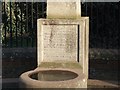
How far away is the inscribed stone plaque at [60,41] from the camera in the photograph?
5.43 metres

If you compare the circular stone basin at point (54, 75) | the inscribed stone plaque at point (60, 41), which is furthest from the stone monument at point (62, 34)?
the circular stone basin at point (54, 75)

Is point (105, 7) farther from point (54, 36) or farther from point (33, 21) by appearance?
point (54, 36)

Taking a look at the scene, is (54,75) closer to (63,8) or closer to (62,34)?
(62,34)

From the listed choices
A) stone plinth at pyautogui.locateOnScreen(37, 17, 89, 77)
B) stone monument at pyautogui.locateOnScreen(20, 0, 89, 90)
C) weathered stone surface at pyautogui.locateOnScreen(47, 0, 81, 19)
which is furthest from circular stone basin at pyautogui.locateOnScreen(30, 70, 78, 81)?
weathered stone surface at pyautogui.locateOnScreen(47, 0, 81, 19)

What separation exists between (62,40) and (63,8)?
1.69 ft

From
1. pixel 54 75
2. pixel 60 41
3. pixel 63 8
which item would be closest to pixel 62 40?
pixel 60 41

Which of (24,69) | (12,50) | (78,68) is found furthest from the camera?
(12,50)

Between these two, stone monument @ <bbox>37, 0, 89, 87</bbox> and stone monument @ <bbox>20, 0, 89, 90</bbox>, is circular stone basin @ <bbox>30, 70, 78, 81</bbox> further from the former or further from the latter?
stone monument @ <bbox>37, 0, 89, 87</bbox>

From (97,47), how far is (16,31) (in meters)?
1.90

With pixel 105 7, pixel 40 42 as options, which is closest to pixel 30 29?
pixel 105 7

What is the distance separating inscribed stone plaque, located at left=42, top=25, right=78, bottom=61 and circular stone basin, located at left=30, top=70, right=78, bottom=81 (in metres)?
0.51

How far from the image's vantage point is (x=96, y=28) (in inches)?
308

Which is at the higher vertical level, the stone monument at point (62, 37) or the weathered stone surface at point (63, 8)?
the weathered stone surface at point (63, 8)

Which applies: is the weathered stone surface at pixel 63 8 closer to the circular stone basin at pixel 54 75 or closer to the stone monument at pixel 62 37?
the stone monument at pixel 62 37
